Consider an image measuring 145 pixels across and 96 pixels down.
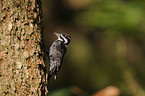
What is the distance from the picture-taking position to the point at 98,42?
1222 centimetres

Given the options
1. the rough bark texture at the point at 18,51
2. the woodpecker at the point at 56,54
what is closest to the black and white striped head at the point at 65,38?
the woodpecker at the point at 56,54

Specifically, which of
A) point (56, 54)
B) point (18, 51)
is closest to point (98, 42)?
point (56, 54)

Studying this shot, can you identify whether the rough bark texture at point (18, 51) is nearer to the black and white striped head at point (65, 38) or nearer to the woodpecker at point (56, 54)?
the woodpecker at point (56, 54)

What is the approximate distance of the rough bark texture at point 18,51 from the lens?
8.04 feet

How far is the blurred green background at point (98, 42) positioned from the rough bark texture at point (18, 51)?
2125 mm

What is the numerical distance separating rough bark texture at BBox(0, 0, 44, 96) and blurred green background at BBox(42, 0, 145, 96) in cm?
212

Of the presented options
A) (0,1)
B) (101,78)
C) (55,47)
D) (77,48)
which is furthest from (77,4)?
(0,1)

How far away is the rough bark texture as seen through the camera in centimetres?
245

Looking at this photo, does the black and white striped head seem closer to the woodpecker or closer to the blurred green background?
the woodpecker

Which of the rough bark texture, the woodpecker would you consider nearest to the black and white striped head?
the woodpecker

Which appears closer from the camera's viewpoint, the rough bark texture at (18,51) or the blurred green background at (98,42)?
the rough bark texture at (18,51)

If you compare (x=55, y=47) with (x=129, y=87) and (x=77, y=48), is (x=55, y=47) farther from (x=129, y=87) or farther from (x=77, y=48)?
(x=77, y=48)

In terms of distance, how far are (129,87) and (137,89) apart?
0.17 meters

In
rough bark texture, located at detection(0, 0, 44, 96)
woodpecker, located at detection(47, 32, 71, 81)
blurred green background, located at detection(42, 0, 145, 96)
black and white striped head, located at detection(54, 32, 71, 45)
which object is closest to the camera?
rough bark texture, located at detection(0, 0, 44, 96)
